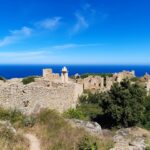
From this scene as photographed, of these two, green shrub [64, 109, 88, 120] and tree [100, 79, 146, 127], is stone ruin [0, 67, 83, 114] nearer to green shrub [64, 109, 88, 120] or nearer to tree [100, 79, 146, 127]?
green shrub [64, 109, 88, 120]

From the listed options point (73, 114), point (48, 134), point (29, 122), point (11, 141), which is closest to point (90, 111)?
point (73, 114)

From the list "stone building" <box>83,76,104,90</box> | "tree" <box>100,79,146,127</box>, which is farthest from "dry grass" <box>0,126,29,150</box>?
"stone building" <box>83,76,104,90</box>

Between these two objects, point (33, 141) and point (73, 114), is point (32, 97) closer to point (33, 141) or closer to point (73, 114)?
point (73, 114)

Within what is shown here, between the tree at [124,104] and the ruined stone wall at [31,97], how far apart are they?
288cm

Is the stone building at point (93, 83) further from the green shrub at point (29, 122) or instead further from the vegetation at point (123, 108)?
the green shrub at point (29, 122)

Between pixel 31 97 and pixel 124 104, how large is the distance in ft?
20.7

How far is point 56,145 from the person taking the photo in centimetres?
1166

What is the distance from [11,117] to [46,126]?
1852 millimetres

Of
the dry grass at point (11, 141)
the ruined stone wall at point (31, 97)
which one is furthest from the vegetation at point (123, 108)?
the dry grass at point (11, 141)

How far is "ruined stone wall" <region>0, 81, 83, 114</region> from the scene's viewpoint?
16.9m

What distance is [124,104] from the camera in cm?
2039

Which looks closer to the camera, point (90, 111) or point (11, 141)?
point (11, 141)

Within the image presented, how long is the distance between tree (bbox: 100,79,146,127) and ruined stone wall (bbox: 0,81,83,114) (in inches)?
113

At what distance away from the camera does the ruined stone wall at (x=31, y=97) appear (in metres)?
16.9
